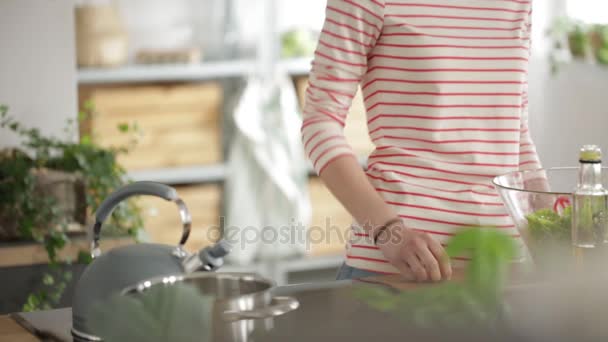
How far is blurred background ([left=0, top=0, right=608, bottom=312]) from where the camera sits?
343 centimetres

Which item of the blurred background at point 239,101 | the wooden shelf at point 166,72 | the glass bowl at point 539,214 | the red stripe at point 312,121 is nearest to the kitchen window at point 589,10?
the blurred background at point 239,101

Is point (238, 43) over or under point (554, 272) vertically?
over

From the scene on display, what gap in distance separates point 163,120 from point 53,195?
1.21 metres

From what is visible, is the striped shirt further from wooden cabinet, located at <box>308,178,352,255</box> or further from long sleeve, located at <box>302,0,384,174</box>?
wooden cabinet, located at <box>308,178,352,255</box>

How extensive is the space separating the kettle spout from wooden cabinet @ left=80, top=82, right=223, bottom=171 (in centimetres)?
228

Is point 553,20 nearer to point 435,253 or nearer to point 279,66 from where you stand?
point 279,66

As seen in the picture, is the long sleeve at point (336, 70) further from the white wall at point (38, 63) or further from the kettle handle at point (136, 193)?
the white wall at point (38, 63)

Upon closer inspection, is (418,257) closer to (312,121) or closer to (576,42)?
(312,121)

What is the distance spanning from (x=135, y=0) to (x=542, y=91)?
1.68 meters

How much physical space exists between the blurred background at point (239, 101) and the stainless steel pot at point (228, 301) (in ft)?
7.42

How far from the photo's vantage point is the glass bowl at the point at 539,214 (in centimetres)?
111

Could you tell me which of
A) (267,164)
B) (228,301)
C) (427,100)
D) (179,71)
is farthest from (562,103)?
(228,301)

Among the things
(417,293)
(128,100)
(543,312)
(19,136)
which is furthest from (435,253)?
(128,100)

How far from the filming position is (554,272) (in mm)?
1116
